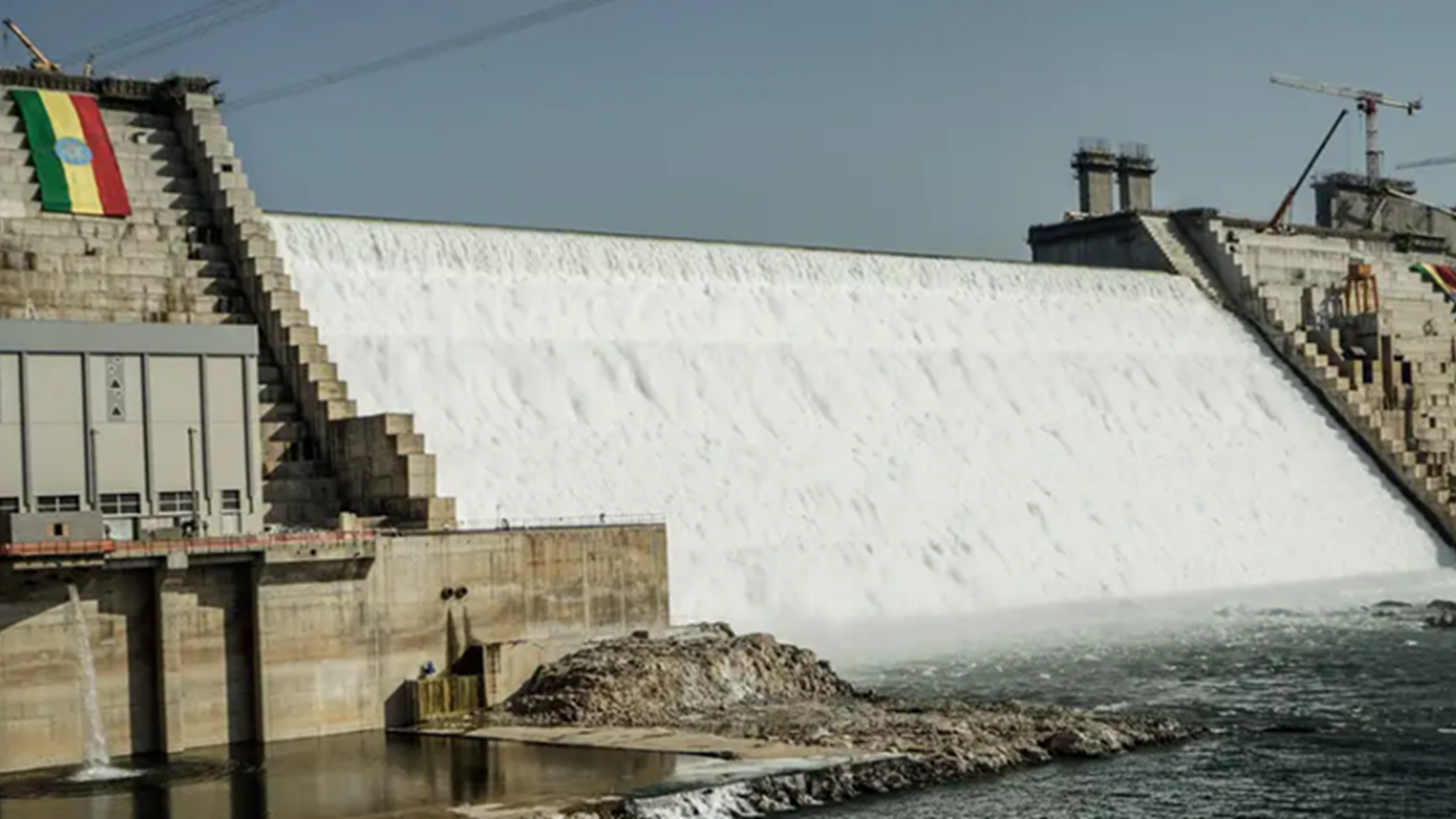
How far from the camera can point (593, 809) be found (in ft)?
106

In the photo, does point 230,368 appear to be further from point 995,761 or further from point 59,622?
point 995,761

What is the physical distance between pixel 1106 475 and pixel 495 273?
65.0 ft

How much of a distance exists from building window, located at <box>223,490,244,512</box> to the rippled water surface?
13.1 meters

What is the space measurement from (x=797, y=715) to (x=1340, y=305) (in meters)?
54.7

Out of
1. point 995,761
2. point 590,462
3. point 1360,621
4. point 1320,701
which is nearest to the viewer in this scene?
point 995,761

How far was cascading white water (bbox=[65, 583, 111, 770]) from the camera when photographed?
38.1m

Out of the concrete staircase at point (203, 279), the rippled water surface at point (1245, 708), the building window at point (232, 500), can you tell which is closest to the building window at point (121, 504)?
the building window at point (232, 500)

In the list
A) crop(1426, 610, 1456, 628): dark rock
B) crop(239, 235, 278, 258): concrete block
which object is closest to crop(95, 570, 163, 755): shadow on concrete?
crop(239, 235, 278, 258): concrete block

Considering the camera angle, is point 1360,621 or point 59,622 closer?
point 59,622

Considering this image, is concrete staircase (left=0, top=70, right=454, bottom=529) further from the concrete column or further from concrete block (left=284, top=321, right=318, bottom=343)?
the concrete column

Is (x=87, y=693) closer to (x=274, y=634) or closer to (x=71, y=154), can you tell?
(x=274, y=634)

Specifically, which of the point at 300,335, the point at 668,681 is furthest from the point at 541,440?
the point at 668,681

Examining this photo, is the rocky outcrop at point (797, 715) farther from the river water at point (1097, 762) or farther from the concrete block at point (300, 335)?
the concrete block at point (300, 335)

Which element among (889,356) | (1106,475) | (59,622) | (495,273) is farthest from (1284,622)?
(59,622)
